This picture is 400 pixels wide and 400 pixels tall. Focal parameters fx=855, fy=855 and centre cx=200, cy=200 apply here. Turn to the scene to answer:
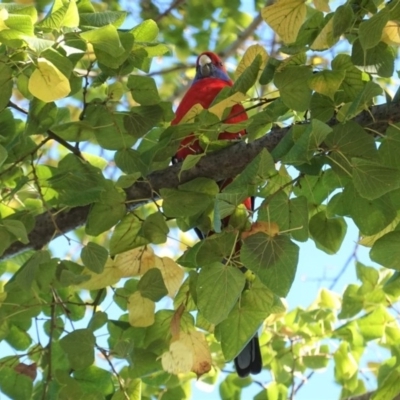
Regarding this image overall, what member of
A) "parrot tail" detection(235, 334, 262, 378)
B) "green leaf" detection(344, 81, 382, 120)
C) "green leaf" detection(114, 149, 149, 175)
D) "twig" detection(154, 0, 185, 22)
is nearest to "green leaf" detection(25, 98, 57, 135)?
"green leaf" detection(114, 149, 149, 175)

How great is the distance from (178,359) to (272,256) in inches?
15.1

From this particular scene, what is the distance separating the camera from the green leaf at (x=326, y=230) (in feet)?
5.02

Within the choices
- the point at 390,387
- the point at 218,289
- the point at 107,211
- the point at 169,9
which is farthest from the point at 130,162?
the point at 169,9

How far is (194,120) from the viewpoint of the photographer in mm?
1513

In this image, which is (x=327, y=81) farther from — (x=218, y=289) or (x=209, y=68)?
(x=209, y=68)

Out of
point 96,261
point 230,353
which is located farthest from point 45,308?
point 230,353

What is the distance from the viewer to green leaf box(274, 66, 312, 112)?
1400 mm

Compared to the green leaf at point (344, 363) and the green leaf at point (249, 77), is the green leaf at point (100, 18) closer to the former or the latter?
the green leaf at point (249, 77)

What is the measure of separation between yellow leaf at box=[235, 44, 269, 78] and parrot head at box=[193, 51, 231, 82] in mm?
1363

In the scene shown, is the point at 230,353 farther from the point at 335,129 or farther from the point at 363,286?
the point at 363,286

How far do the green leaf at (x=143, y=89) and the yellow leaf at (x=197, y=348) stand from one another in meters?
0.44

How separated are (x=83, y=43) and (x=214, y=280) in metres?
0.44

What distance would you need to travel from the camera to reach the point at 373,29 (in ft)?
4.23

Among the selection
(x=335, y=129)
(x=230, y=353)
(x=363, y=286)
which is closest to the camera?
(x=335, y=129)
